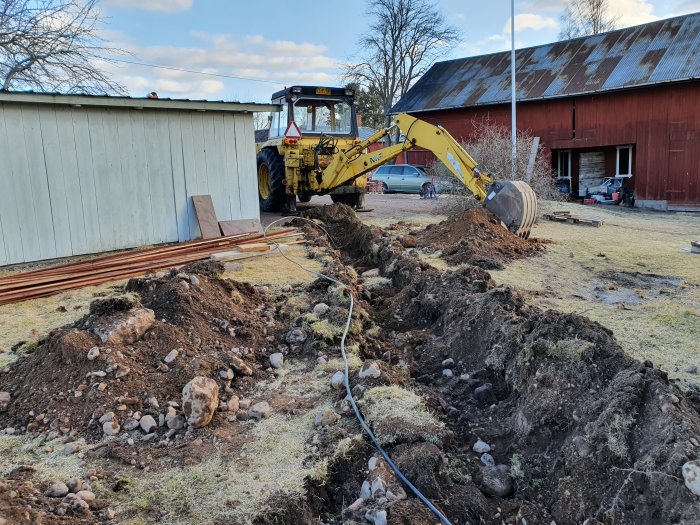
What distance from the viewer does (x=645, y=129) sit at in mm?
22391

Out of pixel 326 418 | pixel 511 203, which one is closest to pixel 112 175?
pixel 511 203

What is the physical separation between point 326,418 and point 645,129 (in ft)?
75.2

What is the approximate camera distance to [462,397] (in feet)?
14.0

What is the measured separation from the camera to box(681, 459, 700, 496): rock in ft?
8.02

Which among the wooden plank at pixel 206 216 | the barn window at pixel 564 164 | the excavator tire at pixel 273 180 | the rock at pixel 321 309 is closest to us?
the rock at pixel 321 309

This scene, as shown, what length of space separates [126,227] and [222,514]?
8.44 metres

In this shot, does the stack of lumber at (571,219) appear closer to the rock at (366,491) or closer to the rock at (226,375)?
the rock at (226,375)

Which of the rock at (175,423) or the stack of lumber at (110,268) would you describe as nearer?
the rock at (175,423)

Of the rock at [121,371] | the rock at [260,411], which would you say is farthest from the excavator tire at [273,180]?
the rock at [260,411]

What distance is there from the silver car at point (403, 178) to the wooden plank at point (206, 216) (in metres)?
16.8

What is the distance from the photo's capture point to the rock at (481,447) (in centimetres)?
352

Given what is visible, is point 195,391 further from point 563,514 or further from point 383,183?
point 383,183

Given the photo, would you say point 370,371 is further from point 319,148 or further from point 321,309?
point 319,148

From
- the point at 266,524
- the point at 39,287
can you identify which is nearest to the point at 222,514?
the point at 266,524
